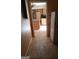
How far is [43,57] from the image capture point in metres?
4.16
